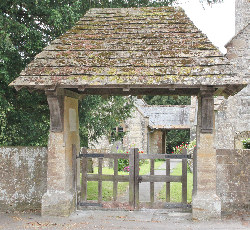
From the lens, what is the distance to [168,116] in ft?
108

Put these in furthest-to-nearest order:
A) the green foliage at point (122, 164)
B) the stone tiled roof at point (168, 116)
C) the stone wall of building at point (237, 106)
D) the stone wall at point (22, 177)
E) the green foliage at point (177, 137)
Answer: the green foliage at point (177, 137) < the stone tiled roof at point (168, 116) < the green foliage at point (122, 164) < the stone wall of building at point (237, 106) < the stone wall at point (22, 177)

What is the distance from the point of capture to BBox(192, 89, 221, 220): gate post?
725 cm

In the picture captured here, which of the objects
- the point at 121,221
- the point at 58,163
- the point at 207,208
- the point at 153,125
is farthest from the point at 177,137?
the point at 121,221

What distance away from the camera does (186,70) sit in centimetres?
716

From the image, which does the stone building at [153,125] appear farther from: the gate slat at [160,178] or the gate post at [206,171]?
the gate post at [206,171]

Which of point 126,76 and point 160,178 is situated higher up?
point 126,76

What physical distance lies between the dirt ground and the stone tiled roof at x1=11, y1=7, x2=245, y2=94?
269 cm

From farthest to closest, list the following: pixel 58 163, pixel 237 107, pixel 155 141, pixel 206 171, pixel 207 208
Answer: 1. pixel 155 141
2. pixel 237 107
3. pixel 58 163
4. pixel 206 171
5. pixel 207 208

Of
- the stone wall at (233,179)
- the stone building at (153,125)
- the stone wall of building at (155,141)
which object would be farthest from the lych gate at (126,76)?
the stone wall of building at (155,141)

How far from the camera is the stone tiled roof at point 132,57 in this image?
23.0 feet

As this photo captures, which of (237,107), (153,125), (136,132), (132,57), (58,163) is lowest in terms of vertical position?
(136,132)

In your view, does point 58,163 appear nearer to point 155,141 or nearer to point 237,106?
point 237,106

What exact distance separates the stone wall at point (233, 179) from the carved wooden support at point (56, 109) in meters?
3.57

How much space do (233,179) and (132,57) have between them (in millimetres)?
3563
